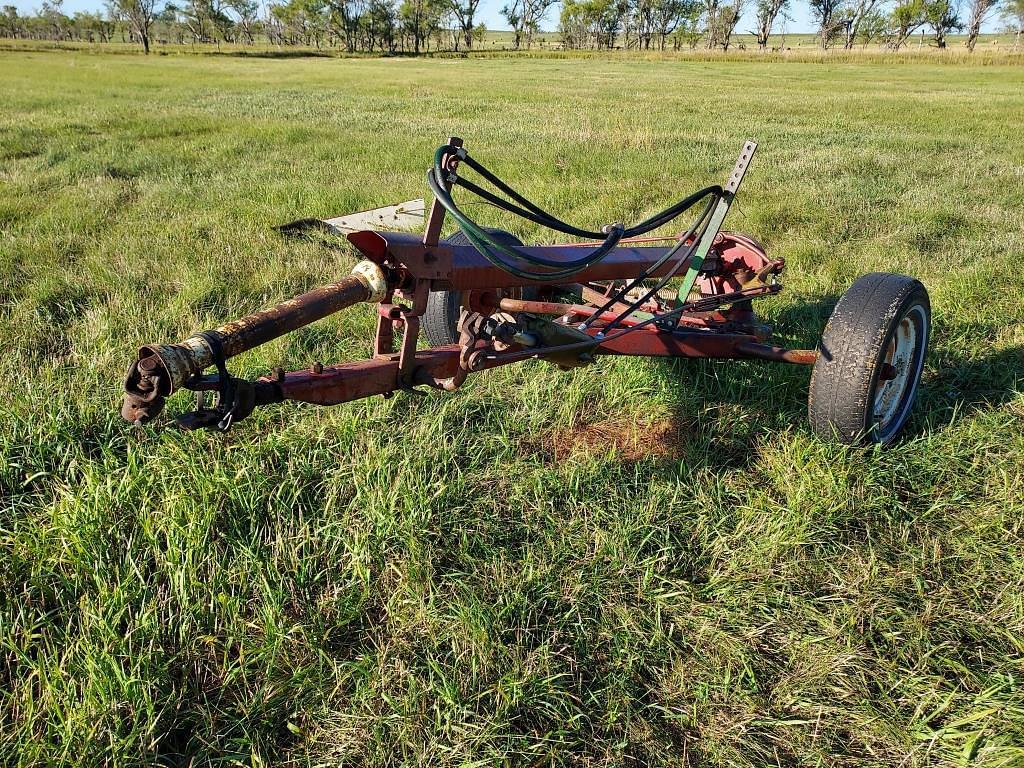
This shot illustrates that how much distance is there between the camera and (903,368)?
3.67m

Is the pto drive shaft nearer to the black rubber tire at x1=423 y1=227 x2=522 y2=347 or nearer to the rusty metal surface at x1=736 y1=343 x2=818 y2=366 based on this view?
the black rubber tire at x1=423 y1=227 x2=522 y2=347

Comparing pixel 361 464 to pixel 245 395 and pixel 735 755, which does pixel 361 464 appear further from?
pixel 735 755

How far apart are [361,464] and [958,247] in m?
6.36

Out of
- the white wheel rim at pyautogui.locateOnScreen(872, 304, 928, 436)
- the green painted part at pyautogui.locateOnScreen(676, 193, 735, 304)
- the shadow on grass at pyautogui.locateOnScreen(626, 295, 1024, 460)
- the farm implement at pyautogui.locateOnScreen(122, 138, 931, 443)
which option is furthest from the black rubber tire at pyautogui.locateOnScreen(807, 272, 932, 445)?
the green painted part at pyautogui.locateOnScreen(676, 193, 735, 304)

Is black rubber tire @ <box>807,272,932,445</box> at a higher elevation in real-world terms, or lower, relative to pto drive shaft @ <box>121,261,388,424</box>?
lower

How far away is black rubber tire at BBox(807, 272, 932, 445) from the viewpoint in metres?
3.17

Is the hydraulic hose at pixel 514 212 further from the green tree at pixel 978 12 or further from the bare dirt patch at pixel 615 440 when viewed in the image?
the green tree at pixel 978 12

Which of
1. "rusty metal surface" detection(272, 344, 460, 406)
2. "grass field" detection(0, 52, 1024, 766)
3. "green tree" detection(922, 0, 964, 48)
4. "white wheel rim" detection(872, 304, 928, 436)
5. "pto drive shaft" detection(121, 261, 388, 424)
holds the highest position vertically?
"green tree" detection(922, 0, 964, 48)

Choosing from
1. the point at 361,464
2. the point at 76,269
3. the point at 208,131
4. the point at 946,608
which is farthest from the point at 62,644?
the point at 208,131

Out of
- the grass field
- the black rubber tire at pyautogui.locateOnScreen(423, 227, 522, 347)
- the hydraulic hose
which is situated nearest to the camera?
the grass field

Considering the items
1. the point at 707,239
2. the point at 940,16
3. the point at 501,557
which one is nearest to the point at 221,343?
the point at 501,557

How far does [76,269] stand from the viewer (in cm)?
559

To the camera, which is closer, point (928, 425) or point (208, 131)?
point (928, 425)

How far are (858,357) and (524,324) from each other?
1.63 m
